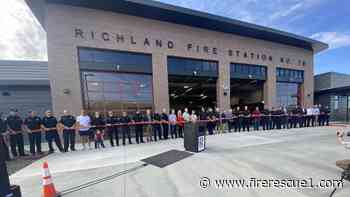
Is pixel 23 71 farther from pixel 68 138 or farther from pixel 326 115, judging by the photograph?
pixel 326 115

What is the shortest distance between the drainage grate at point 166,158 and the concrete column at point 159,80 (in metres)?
5.08

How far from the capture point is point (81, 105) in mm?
8461

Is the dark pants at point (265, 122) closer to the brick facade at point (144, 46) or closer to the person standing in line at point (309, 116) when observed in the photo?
the brick facade at point (144, 46)

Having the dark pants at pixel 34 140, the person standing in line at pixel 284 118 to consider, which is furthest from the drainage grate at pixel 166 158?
the person standing in line at pixel 284 118

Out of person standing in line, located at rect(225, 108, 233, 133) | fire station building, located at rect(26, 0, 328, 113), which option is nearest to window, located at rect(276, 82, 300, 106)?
fire station building, located at rect(26, 0, 328, 113)

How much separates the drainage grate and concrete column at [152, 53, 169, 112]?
200 inches

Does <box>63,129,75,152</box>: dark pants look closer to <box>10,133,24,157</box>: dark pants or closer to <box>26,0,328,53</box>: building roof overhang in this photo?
<box>10,133,24,157</box>: dark pants

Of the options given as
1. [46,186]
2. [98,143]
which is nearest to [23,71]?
[98,143]

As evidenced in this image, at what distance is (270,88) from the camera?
13.8m

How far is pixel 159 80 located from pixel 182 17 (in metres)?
4.72

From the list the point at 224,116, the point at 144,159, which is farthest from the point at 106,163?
the point at 224,116

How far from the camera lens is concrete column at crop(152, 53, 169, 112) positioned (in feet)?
33.1

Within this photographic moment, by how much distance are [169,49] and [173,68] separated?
134 centimetres

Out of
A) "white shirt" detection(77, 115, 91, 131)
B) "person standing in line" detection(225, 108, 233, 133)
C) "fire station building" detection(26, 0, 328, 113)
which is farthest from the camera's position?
"person standing in line" detection(225, 108, 233, 133)
